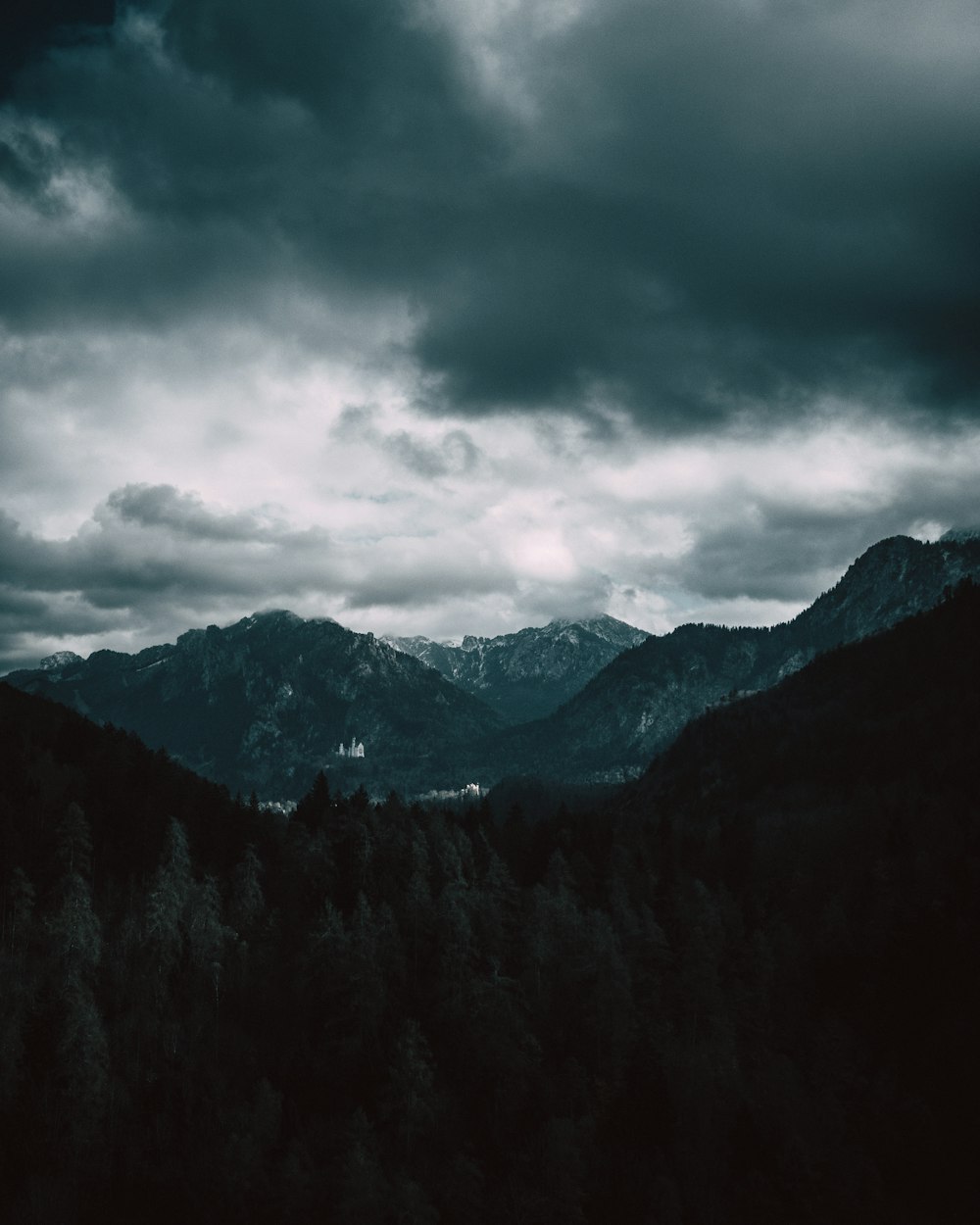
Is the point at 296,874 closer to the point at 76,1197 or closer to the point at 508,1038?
the point at 508,1038

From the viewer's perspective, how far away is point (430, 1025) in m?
105

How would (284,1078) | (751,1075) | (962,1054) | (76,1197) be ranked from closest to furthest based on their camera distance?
(76,1197) → (284,1078) → (751,1075) → (962,1054)

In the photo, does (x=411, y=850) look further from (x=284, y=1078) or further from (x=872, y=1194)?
(x=872, y=1194)

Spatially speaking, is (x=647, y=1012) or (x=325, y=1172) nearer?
(x=325, y=1172)

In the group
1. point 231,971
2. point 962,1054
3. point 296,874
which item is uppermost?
point 296,874

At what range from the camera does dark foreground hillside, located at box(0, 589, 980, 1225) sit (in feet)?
275

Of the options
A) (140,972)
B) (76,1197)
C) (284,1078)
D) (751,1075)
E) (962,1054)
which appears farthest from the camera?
(962,1054)

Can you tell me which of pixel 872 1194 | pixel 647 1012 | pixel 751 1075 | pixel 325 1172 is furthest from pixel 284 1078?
pixel 872 1194

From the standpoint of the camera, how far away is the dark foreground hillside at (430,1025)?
8388 cm

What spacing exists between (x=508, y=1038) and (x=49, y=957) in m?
52.1

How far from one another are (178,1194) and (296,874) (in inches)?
2003

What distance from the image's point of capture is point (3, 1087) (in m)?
81.9

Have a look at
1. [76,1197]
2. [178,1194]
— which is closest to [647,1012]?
[178,1194]

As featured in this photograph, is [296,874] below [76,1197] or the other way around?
the other way around
